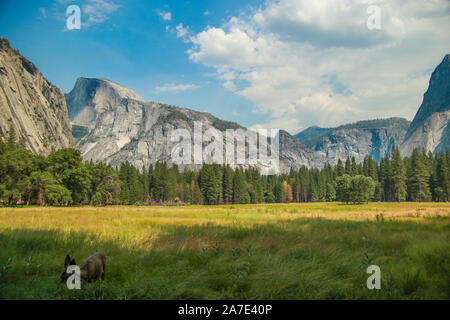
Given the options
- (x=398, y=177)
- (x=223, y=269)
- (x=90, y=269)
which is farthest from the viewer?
(x=398, y=177)

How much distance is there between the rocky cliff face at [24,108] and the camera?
120 metres

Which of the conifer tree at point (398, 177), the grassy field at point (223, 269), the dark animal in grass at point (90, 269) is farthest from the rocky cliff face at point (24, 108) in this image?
the conifer tree at point (398, 177)

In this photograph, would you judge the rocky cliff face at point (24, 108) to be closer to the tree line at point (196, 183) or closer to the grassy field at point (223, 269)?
the tree line at point (196, 183)

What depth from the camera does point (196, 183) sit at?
98.9 metres

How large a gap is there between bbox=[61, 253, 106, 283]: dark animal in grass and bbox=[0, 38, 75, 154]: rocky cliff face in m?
131

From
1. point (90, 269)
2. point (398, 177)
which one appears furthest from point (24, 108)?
point (398, 177)

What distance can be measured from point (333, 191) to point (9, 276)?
11406 cm

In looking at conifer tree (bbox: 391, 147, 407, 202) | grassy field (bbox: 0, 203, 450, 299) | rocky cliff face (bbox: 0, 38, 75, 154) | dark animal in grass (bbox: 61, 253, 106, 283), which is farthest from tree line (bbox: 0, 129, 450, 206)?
dark animal in grass (bbox: 61, 253, 106, 283)

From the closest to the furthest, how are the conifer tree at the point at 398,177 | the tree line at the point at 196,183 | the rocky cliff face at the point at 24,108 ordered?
1. the tree line at the point at 196,183
2. the conifer tree at the point at 398,177
3. the rocky cliff face at the point at 24,108

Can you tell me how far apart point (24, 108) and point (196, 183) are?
113 meters

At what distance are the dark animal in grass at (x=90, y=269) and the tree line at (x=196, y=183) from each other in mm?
43915

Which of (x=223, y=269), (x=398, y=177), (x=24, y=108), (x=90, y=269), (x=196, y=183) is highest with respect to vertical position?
(x=24, y=108)

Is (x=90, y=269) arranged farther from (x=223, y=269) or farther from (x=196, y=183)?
(x=196, y=183)

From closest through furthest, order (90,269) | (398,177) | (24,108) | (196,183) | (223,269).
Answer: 1. (90,269)
2. (223,269)
3. (398,177)
4. (196,183)
5. (24,108)
